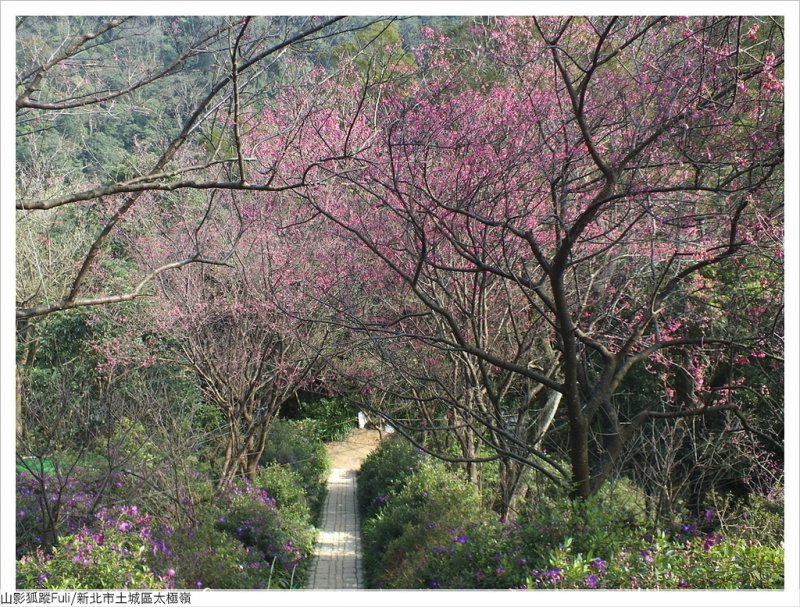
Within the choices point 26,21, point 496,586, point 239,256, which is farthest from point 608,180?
point 239,256

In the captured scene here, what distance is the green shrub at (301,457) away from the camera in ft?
30.7

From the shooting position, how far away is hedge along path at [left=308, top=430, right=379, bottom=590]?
251 inches

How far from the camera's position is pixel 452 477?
6613mm

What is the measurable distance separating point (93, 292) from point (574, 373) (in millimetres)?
9536

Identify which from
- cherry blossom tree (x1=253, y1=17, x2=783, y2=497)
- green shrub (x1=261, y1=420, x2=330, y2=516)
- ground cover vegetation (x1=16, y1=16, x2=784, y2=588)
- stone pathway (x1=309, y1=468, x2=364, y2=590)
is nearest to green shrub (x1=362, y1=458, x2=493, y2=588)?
ground cover vegetation (x1=16, y1=16, x2=784, y2=588)

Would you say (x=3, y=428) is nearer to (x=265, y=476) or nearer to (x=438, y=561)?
(x=438, y=561)

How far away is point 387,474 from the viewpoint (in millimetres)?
8477

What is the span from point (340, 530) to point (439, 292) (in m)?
3.87

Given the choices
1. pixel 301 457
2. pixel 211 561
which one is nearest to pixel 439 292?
pixel 211 561

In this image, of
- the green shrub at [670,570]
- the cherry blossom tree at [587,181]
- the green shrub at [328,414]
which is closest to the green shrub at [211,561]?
the cherry blossom tree at [587,181]

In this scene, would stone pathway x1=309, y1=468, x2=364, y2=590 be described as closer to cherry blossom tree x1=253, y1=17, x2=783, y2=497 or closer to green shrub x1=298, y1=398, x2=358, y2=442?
cherry blossom tree x1=253, y1=17, x2=783, y2=497

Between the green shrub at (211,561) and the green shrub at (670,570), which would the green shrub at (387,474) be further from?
the green shrub at (670,570)

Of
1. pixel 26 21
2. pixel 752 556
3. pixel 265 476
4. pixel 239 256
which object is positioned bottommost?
pixel 265 476

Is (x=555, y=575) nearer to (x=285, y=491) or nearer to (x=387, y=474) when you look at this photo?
(x=285, y=491)
